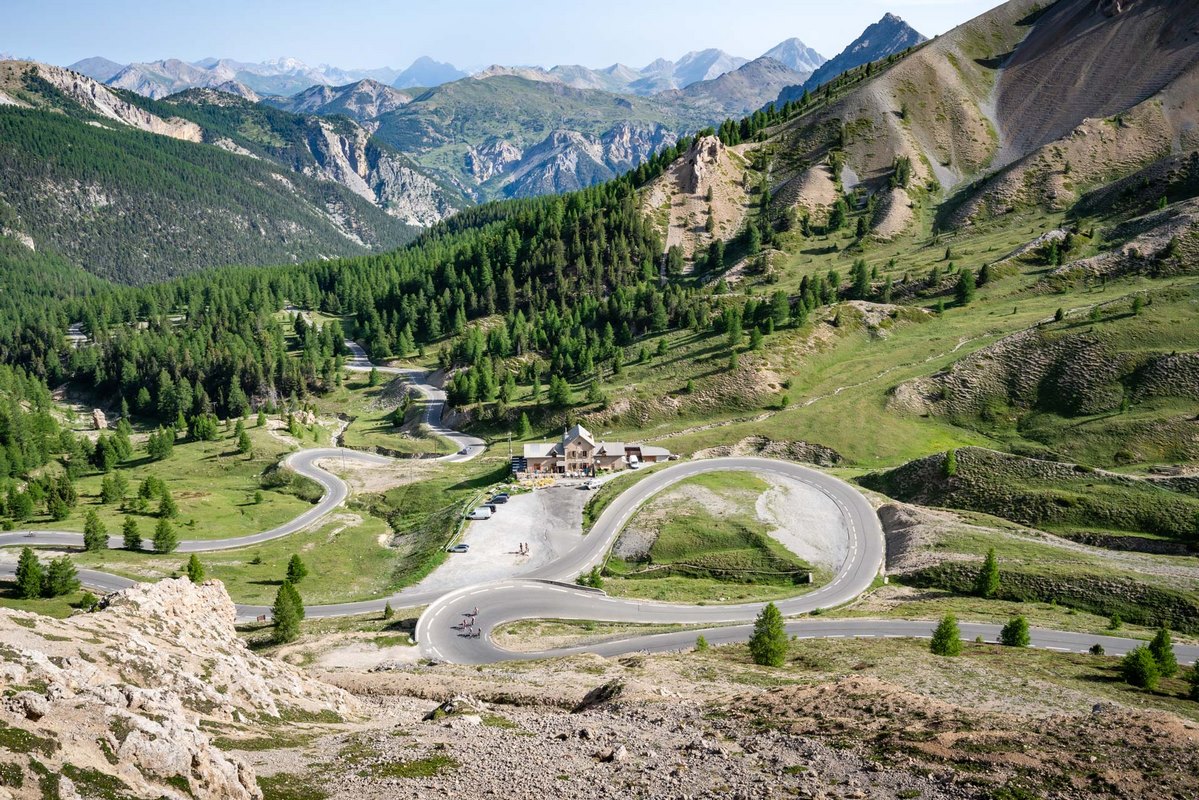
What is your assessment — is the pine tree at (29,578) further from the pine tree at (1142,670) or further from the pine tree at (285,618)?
the pine tree at (1142,670)

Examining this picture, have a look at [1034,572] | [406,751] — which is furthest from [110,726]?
[1034,572]

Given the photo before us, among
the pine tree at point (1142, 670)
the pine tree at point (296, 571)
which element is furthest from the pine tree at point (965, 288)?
the pine tree at point (296, 571)

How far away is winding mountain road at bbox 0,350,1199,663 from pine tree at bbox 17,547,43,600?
6.86 metres

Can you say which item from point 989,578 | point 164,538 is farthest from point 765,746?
point 164,538

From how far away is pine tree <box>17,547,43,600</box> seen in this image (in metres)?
68.0

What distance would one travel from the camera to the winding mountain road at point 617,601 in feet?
196

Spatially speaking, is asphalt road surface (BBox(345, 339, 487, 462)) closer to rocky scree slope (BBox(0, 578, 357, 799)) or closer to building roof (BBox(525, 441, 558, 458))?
building roof (BBox(525, 441, 558, 458))

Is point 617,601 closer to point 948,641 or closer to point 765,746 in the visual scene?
point 948,641

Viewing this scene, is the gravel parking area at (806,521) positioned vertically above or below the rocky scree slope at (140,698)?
below

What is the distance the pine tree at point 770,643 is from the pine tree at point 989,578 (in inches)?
1148

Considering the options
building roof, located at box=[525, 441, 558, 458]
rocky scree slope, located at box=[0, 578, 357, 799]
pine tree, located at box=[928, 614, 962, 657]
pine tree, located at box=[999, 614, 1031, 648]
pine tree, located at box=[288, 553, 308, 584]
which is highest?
building roof, located at box=[525, 441, 558, 458]

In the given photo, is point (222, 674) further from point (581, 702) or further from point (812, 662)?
point (812, 662)

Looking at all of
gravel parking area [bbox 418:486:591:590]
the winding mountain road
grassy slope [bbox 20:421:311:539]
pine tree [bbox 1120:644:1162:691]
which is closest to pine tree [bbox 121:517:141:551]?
the winding mountain road

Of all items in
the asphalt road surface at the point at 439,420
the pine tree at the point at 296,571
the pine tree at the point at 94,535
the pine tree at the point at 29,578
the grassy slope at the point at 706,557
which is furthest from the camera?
the asphalt road surface at the point at 439,420
